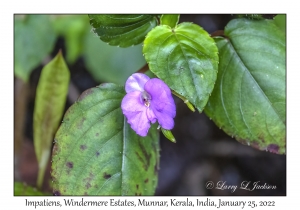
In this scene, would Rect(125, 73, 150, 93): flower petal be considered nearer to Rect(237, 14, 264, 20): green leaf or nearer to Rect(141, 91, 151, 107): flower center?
Rect(141, 91, 151, 107): flower center

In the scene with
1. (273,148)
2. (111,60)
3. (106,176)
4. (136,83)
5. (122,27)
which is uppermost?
(122,27)

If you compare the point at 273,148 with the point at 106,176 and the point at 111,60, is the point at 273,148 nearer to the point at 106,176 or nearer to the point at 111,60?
the point at 106,176

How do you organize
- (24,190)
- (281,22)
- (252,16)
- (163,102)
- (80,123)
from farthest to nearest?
1. (24,190)
2. (281,22)
3. (252,16)
4. (80,123)
5. (163,102)

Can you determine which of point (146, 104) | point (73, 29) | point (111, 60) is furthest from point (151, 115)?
point (73, 29)

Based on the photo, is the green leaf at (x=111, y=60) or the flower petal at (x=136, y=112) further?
the green leaf at (x=111, y=60)

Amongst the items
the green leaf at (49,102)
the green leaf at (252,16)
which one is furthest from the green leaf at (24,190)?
the green leaf at (252,16)

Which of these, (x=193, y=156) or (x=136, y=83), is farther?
(x=193, y=156)

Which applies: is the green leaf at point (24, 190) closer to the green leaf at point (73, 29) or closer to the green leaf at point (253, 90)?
the green leaf at point (73, 29)
